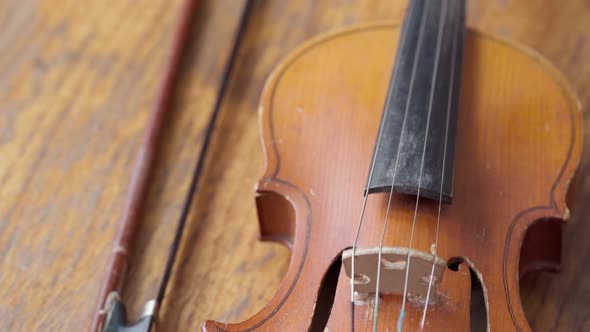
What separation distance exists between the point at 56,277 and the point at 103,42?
53 centimetres

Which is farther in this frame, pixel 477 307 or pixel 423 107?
pixel 423 107

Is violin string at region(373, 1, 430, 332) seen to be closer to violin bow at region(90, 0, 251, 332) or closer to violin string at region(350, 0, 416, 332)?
violin string at region(350, 0, 416, 332)

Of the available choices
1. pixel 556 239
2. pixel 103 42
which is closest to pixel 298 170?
pixel 556 239

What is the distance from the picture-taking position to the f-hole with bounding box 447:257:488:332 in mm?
911

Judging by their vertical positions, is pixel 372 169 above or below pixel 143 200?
above

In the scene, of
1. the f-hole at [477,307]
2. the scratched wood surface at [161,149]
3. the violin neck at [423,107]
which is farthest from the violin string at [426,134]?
the scratched wood surface at [161,149]

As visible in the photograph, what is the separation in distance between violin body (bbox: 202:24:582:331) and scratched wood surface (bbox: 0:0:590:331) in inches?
4.6

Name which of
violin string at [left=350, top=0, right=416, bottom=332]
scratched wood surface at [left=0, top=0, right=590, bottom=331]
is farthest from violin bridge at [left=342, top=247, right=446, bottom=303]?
scratched wood surface at [left=0, top=0, right=590, bottom=331]

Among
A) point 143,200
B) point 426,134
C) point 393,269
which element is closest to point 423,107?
point 426,134

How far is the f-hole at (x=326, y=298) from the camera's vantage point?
89cm

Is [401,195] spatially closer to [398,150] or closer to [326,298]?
[398,150]

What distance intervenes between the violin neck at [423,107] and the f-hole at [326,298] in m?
0.12

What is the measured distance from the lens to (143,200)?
4.00 ft

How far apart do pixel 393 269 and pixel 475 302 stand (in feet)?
0.47
